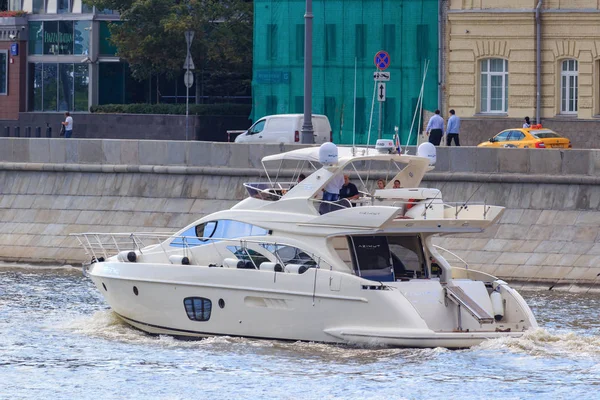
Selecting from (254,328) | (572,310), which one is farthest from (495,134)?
(254,328)

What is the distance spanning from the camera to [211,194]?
31359 millimetres

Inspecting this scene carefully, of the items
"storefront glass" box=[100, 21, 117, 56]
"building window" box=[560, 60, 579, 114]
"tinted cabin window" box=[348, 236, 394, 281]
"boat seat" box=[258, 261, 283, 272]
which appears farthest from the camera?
"storefront glass" box=[100, 21, 117, 56]

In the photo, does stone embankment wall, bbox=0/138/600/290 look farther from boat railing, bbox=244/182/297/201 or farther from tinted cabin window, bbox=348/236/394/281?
tinted cabin window, bbox=348/236/394/281

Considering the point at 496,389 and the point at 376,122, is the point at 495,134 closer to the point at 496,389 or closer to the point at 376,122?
the point at 376,122

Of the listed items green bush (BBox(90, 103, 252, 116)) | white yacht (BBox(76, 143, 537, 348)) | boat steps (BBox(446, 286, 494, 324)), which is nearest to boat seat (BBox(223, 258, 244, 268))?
white yacht (BBox(76, 143, 537, 348))

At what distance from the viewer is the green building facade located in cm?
4481

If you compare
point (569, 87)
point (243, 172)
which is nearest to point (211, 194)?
point (243, 172)

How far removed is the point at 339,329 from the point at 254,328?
137 centimetres

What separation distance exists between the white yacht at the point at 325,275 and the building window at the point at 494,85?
2145cm

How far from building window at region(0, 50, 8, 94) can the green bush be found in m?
5.65

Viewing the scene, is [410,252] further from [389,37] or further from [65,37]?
[65,37]

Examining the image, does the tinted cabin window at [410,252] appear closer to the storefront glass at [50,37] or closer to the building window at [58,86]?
the building window at [58,86]

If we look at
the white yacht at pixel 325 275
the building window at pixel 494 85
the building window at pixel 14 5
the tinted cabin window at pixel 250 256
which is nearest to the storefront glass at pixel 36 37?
the building window at pixel 14 5

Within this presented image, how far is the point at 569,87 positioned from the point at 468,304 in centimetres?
2319
